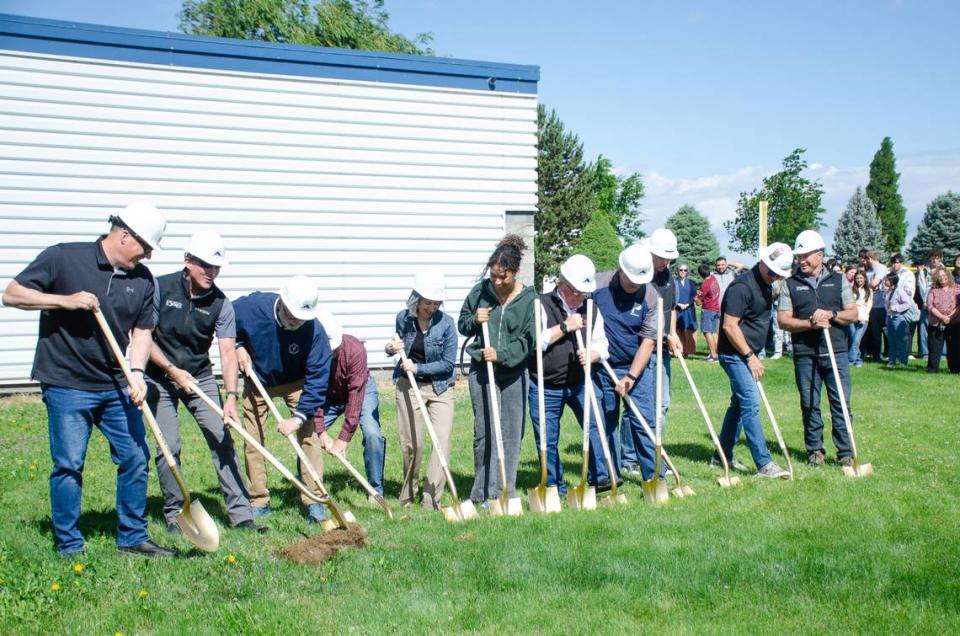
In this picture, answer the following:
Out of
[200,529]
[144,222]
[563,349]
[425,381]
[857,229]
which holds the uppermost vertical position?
[857,229]

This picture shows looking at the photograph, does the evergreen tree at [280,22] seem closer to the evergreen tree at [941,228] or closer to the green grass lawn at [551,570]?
the green grass lawn at [551,570]

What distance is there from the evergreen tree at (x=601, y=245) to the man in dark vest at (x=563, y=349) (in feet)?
94.9

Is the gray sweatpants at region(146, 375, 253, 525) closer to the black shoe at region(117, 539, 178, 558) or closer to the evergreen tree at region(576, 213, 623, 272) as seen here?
the black shoe at region(117, 539, 178, 558)

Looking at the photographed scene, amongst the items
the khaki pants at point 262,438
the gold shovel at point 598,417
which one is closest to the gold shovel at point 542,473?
the gold shovel at point 598,417

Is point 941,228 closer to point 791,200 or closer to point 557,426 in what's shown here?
point 791,200

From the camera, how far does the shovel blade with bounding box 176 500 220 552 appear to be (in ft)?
19.1

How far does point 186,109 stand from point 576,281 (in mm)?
8310

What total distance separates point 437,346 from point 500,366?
0.58 meters

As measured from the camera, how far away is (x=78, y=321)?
5652 millimetres

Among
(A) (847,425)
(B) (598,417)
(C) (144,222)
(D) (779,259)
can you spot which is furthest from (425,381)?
(A) (847,425)

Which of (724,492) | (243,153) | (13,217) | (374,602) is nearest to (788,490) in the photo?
(724,492)

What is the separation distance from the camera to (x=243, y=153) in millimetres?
13375

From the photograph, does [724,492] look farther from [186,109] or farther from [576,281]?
[186,109]

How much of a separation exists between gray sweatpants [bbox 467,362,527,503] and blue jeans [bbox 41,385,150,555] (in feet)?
8.79
